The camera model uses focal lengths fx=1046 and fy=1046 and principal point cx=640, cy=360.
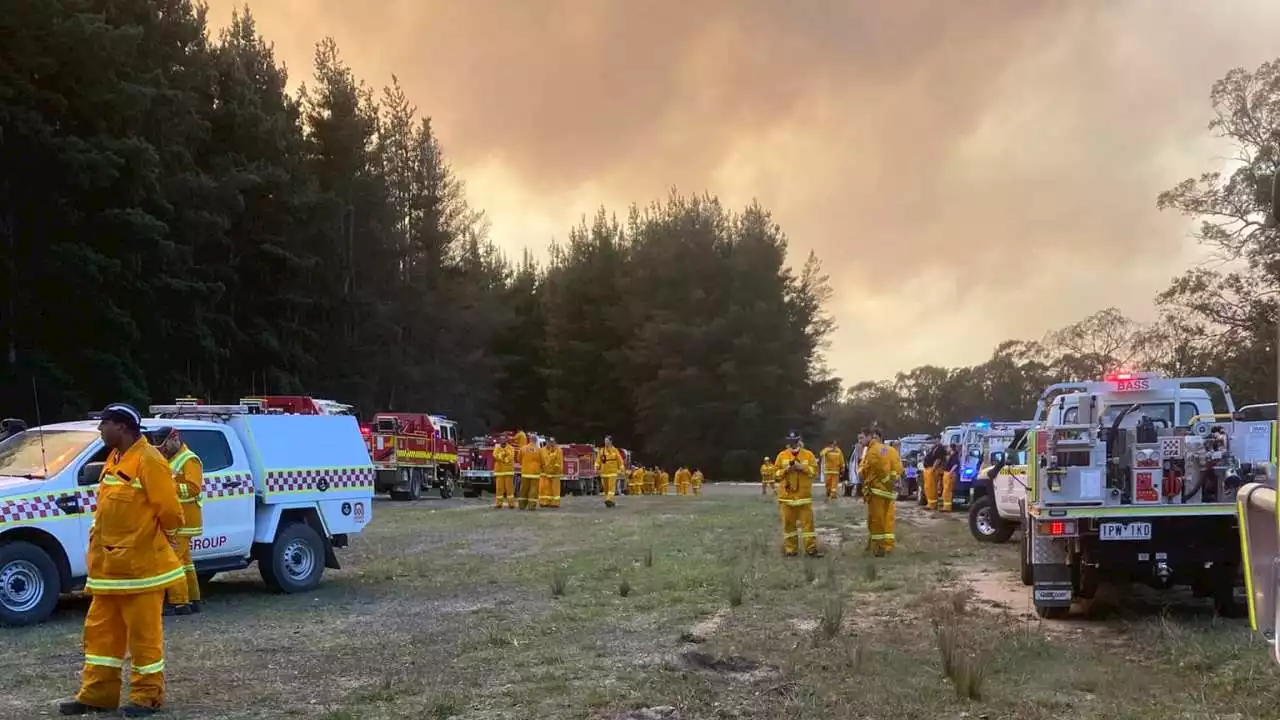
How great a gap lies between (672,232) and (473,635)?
237 ft

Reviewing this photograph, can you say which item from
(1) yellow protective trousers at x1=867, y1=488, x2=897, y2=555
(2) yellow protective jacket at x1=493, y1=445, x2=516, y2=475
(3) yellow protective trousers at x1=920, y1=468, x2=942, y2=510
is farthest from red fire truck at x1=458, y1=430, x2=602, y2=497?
(1) yellow protective trousers at x1=867, y1=488, x2=897, y2=555

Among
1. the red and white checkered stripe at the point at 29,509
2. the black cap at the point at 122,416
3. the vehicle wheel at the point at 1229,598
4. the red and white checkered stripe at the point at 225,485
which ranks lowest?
the vehicle wheel at the point at 1229,598

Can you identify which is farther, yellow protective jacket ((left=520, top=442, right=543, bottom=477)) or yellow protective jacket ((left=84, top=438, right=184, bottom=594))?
yellow protective jacket ((left=520, top=442, right=543, bottom=477))

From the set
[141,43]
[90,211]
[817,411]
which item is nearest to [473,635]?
[90,211]

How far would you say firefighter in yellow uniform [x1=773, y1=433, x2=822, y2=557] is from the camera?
573 inches

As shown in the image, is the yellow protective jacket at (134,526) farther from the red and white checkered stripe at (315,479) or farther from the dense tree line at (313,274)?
the dense tree line at (313,274)

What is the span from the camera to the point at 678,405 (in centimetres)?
7531

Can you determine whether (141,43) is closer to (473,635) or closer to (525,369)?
(473,635)

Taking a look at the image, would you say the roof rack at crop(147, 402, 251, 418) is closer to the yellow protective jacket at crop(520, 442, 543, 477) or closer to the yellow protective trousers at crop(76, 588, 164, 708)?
the yellow protective trousers at crop(76, 588, 164, 708)

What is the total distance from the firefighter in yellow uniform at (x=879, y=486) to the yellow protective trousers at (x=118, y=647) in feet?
33.6

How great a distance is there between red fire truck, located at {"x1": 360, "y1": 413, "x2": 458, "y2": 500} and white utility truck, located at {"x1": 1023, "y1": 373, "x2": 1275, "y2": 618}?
22874 mm

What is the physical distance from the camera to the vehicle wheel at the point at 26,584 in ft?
29.9

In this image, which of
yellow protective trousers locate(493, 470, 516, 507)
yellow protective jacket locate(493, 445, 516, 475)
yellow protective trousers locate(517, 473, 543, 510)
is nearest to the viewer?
yellow protective trousers locate(517, 473, 543, 510)

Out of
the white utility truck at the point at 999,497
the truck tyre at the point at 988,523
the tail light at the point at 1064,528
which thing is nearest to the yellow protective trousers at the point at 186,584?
the tail light at the point at 1064,528
